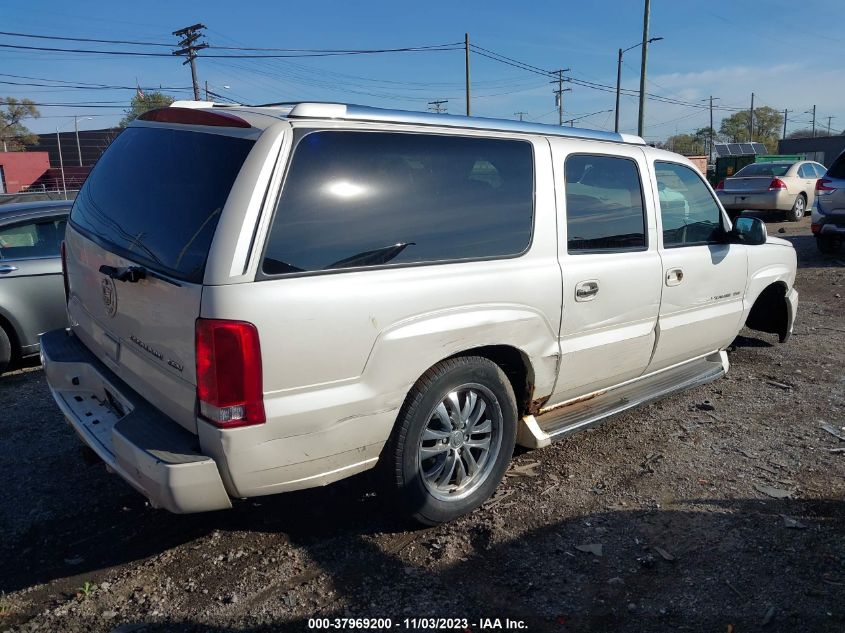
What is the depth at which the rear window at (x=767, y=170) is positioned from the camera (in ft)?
57.3

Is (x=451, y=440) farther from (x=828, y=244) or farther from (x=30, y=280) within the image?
(x=828, y=244)

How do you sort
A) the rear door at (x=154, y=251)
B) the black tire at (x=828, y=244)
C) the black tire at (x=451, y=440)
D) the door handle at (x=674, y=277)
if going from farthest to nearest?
the black tire at (x=828, y=244) < the door handle at (x=674, y=277) < the black tire at (x=451, y=440) < the rear door at (x=154, y=251)

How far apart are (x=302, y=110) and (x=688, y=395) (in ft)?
12.7

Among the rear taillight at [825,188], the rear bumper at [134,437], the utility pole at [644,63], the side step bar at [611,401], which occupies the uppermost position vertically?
the utility pole at [644,63]

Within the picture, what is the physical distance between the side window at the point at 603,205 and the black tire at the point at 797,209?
51.2 feet

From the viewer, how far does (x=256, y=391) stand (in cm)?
255

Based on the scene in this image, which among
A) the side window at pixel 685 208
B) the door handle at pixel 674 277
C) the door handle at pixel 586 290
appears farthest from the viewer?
the side window at pixel 685 208

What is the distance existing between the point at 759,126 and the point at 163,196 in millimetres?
110860

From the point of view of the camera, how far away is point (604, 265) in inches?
151

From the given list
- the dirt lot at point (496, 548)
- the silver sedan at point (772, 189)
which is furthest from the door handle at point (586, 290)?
the silver sedan at point (772, 189)

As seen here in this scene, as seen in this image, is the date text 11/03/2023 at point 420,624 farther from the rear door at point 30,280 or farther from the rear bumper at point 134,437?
the rear door at point 30,280

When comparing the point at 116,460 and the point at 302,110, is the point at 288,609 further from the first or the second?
A: the point at 302,110

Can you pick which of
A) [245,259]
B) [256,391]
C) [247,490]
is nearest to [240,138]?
[245,259]

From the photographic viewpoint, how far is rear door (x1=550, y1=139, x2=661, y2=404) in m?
3.71
